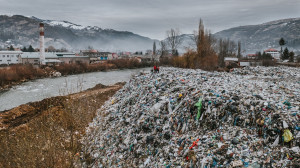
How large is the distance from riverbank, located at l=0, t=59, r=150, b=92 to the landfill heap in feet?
65.6

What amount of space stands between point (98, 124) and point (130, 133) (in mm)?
2296

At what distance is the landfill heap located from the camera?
3.24 metres

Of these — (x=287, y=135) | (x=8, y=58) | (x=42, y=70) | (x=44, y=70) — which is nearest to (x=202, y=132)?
(x=287, y=135)

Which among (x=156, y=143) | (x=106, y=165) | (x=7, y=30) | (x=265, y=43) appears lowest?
(x=106, y=165)

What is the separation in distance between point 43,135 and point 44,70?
1068 inches

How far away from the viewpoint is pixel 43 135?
5.35m

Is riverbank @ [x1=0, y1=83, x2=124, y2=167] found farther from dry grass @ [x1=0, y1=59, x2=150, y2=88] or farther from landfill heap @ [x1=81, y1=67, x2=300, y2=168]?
dry grass @ [x1=0, y1=59, x2=150, y2=88]

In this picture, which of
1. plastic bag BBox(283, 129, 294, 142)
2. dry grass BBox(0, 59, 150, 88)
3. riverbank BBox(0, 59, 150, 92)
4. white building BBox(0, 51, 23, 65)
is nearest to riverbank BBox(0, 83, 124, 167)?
plastic bag BBox(283, 129, 294, 142)

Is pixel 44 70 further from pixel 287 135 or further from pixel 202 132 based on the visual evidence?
pixel 287 135

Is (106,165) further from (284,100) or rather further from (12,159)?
(284,100)

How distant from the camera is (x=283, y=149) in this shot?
310 cm

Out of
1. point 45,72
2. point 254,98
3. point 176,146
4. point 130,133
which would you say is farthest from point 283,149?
point 45,72

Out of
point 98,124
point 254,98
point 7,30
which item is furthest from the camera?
point 7,30

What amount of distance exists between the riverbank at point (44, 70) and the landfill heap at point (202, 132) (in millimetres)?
19980
